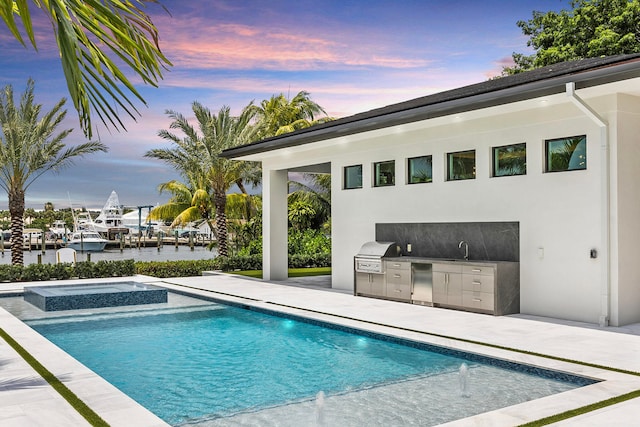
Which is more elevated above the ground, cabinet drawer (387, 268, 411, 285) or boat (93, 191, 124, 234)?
boat (93, 191, 124, 234)

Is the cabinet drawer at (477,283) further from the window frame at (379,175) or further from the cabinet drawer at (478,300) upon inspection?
the window frame at (379,175)

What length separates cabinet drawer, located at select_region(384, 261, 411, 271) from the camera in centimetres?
1321

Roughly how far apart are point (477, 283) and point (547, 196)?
2077 mm

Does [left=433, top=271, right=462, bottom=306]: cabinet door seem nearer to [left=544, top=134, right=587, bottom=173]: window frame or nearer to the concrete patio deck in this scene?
the concrete patio deck

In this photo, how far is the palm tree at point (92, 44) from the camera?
3.30 meters

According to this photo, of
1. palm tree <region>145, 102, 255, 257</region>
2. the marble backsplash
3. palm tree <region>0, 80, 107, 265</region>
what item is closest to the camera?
the marble backsplash

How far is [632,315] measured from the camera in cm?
1066

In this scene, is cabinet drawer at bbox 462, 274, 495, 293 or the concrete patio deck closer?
the concrete patio deck

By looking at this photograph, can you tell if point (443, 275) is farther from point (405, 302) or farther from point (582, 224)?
point (582, 224)

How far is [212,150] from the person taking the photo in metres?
24.0

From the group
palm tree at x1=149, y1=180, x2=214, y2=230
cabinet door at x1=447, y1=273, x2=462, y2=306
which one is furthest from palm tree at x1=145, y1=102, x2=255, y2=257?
cabinet door at x1=447, y1=273, x2=462, y2=306

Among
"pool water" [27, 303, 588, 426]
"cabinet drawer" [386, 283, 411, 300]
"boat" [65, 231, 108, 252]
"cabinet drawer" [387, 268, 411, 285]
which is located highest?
"cabinet drawer" [387, 268, 411, 285]

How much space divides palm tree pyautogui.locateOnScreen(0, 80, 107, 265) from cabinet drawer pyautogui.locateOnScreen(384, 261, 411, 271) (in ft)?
45.3

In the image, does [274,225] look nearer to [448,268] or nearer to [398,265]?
[398,265]
